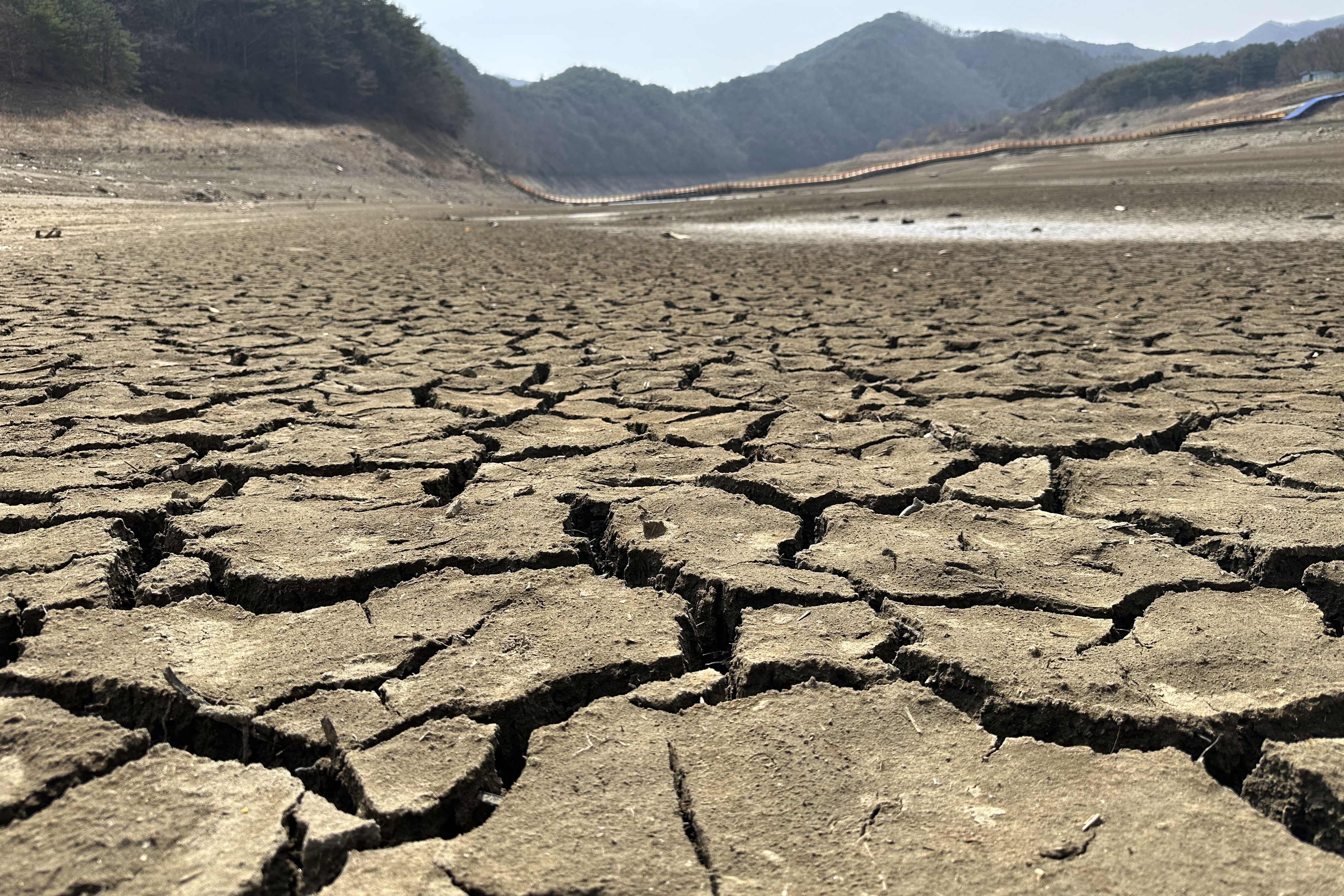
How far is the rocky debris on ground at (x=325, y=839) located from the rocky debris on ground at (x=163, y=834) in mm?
21

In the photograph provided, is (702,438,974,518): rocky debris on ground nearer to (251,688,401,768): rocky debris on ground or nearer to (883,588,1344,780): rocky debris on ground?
(883,588,1344,780): rocky debris on ground

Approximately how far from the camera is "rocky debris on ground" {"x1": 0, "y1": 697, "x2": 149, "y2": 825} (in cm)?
110

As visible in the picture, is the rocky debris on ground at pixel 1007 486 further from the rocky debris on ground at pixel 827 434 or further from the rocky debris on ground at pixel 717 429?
the rocky debris on ground at pixel 717 429

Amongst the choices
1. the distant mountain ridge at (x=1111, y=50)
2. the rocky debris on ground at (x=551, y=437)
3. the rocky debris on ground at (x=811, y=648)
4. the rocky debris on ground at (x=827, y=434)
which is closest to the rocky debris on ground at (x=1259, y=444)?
the rocky debris on ground at (x=827, y=434)

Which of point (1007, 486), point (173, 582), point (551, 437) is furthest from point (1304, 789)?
point (551, 437)

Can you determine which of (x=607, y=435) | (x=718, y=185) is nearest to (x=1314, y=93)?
(x=718, y=185)

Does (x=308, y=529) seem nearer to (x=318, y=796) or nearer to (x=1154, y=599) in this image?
(x=318, y=796)

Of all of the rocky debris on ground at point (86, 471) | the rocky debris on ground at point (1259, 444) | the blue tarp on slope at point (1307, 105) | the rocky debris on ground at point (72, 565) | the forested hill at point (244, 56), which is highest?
the forested hill at point (244, 56)

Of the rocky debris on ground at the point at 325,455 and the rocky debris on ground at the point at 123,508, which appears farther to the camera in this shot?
the rocky debris on ground at the point at 325,455

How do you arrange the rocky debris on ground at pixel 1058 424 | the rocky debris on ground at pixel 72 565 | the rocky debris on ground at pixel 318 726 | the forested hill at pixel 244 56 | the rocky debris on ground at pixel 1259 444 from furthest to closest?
the forested hill at pixel 244 56 → the rocky debris on ground at pixel 1058 424 → the rocky debris on ground at pixel 1259 444 → the rocky debris on ground at pixel 72 565 → the rocky debris on ground at pixel 318 726

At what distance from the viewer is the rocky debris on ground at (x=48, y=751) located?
1098mm

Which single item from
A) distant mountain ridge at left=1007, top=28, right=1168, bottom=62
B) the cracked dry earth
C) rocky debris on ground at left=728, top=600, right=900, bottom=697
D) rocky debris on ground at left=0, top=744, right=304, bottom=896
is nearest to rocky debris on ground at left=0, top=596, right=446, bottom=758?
the cracked dry earth

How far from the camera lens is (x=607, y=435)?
9.16 feet

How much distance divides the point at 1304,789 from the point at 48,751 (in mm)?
1660
